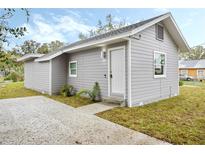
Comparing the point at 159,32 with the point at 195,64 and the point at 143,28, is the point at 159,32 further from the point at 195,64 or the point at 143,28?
the point at 195,64

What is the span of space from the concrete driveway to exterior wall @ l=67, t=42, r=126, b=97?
275cm

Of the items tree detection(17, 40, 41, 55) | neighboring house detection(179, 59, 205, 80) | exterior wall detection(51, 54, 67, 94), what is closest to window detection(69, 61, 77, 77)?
exterior wall detection(51, 54, 67, 94)

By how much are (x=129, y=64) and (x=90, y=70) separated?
2.80 metres

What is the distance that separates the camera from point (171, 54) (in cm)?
950

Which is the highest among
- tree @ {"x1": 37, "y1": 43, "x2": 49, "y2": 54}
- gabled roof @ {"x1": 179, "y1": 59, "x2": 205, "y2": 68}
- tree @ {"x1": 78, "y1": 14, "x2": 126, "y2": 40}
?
tree @ {"x1": 78, "y1": 14, "x2": 126, "y2": 40}

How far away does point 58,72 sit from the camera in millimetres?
10680

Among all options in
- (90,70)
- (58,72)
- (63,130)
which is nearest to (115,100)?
(90,70)

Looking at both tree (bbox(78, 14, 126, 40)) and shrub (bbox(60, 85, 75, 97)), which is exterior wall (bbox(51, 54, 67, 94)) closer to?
shrub (bbox(60, 85, 75, 97))

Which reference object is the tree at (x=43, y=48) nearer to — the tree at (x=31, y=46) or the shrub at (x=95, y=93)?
the tree at (x=31, y=46)

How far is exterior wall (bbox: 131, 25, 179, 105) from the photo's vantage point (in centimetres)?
684

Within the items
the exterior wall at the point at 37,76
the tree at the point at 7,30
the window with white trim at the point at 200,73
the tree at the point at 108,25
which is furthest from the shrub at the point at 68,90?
the window with white trim at the point at 200,73

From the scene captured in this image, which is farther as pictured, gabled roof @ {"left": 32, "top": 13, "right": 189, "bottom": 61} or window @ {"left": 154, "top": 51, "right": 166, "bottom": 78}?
window @ {"left": 154, "top": 51, "right": 166, "bottom": 78}
